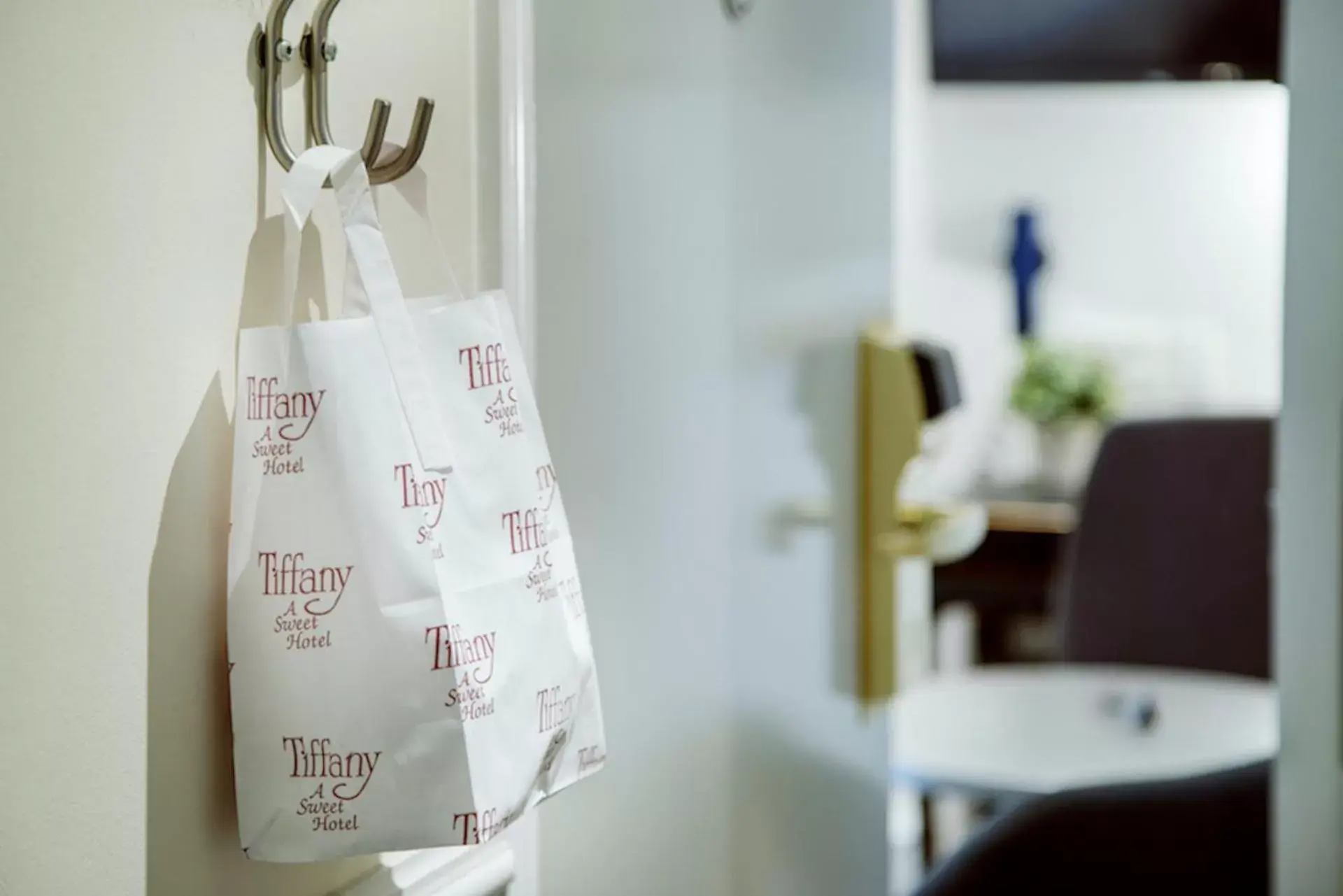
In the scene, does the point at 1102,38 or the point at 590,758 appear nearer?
the point at 590,758

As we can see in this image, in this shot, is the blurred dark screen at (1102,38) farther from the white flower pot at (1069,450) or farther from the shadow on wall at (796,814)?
the shadow on wall at (796,814)

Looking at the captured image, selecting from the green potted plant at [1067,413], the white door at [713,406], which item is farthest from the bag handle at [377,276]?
the green potted plant at [1067,413]

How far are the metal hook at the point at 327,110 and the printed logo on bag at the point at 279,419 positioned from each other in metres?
0.10

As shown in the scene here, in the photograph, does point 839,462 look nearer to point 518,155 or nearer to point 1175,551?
point 518,155

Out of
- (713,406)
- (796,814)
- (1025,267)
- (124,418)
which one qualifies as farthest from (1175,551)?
(124,418)

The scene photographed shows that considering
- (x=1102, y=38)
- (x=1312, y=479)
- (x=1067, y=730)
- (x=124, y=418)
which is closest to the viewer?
(x=124, y=418)

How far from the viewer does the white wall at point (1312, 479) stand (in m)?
1.11

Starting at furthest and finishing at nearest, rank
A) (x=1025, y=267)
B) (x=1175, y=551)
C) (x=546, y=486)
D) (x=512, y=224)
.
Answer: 1. (x=1025, y=267)
2. (x=1175, y=551)
3. (x=512, y=224)
4. (x=546, y=486)

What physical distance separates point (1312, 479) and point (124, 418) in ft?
3.21

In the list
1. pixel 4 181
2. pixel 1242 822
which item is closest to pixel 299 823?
pixel 4 181

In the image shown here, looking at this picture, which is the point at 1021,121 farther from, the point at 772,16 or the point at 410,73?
the point at 410,73

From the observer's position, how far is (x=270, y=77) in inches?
21.0

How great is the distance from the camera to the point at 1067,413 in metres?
3.30

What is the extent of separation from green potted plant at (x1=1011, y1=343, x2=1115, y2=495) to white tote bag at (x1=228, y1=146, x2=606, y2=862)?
9.62 ft
